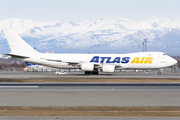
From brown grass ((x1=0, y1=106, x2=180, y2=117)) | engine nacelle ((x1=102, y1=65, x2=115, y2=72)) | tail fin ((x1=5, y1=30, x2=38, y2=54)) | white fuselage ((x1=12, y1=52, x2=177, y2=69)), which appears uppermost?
tail fin ((x1=5, y1=30, x2=38, y2=54))

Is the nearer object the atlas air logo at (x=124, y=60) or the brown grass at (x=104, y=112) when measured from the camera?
the brown grass at (x=104, y=112)

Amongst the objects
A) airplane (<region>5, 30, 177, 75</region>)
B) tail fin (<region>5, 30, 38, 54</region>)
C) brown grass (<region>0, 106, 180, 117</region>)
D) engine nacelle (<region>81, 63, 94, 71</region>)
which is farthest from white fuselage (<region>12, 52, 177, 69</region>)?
brown grass (<region>0, 106, 180, 117</region>)

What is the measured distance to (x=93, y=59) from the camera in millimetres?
53406

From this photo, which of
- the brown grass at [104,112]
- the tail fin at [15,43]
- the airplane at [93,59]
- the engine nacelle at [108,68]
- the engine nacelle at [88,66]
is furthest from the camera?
the tail fin at [15,43]

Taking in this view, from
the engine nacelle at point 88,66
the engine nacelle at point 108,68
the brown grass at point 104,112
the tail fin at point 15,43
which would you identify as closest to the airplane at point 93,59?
the tail fin at point 15,43

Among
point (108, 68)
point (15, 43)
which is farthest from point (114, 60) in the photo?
point (15, 43)

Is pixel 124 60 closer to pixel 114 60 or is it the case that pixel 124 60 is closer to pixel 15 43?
pixel 114 60

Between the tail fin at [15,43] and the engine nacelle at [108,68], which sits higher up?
the tail fin at [15,43]

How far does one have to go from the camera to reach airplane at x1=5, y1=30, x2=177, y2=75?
52594mm

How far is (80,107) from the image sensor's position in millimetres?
18047

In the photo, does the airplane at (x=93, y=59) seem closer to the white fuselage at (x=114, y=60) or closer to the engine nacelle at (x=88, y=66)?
the white fuselage at (x=114, y=60)

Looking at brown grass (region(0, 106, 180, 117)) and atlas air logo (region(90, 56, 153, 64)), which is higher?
atlas air logo (region(90, 56, 153, 64))

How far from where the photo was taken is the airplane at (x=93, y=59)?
173 feet

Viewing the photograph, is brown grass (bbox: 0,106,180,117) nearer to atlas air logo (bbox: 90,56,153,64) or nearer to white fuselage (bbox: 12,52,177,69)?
white fuselage (bbox: 12,52,177,69)
